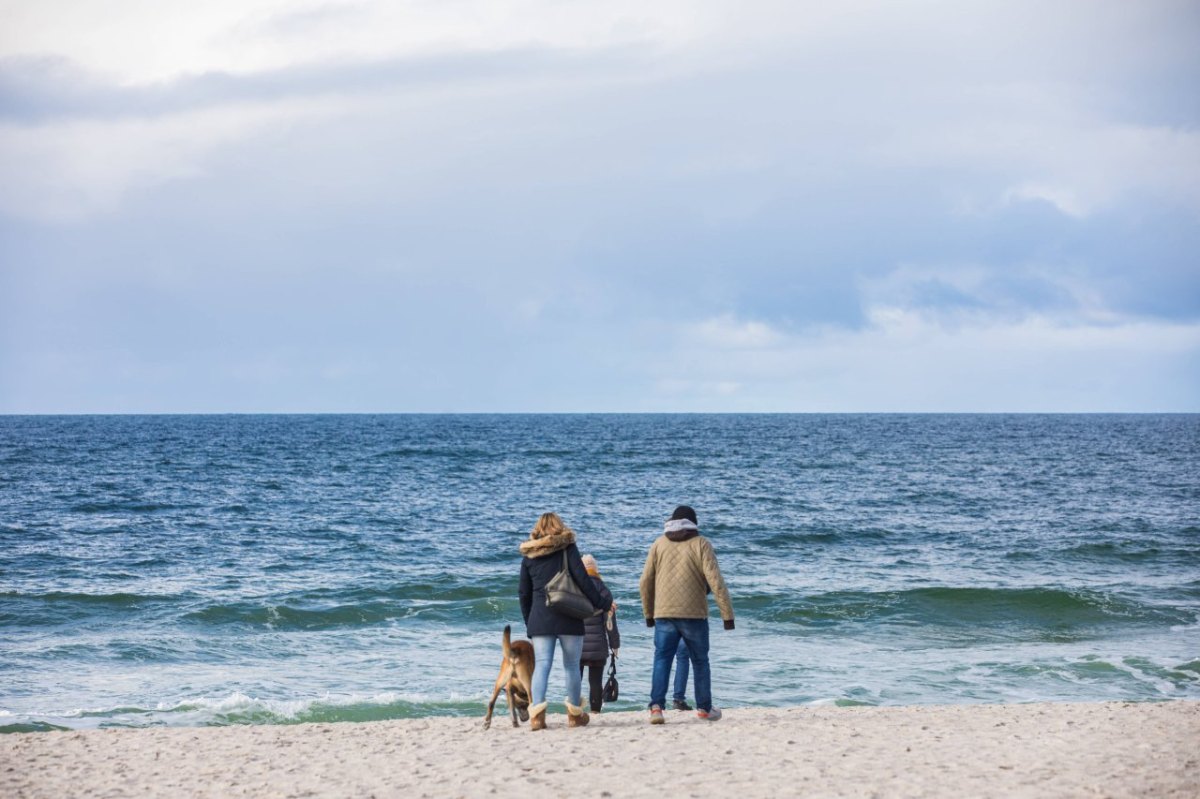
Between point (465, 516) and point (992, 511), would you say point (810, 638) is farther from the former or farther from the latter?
point (992, 511)

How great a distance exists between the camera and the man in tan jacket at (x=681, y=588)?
974 cm

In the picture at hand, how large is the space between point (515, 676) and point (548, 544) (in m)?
1.57

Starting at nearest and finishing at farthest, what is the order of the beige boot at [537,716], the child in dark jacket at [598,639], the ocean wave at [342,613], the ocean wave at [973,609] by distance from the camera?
1. the beige boot at [537,716]
2. the child in dark jacket at [598,639]
3. the ocean wave at [342,613]
4. the ocean wave at [973,609]

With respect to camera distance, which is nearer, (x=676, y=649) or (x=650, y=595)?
(x=650, y=595)

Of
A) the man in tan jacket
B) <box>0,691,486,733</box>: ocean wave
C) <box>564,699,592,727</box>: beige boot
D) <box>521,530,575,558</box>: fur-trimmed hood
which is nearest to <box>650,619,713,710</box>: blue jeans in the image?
the man in tan jacket

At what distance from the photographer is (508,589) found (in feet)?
70.5

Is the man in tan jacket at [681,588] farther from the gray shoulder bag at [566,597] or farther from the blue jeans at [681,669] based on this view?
the gray shoulder bag at [566,597]

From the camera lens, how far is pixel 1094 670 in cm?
1482

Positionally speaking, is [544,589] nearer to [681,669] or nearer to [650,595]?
[650,595]

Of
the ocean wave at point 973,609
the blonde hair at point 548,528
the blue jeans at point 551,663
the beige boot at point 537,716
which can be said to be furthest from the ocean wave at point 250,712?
the ocean wave at point 973,609

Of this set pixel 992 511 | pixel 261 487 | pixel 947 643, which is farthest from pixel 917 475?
pixel 947 643

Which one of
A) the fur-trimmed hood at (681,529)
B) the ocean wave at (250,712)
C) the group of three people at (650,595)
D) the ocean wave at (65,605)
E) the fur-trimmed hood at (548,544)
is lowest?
the ocean wave at (65,605)

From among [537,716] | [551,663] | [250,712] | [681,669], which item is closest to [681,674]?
[681,669]

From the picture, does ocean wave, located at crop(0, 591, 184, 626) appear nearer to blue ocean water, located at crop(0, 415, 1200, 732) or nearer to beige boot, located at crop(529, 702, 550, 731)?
blue ocean water, located at crop(0, 415, 1200, 732)
